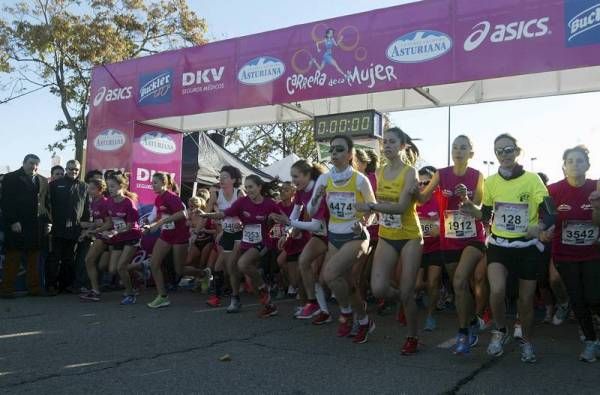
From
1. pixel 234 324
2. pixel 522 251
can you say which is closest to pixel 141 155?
pixel 234 324

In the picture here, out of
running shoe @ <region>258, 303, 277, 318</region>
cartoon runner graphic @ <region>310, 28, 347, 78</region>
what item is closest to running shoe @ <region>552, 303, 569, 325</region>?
running shoe @ <region>258, 303, 277, 318</region>

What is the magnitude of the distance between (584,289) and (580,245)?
379 mm

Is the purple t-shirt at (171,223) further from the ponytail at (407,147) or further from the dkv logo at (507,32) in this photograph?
the dkv logo at (507,32)

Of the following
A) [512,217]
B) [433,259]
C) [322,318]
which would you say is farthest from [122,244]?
[512,217]

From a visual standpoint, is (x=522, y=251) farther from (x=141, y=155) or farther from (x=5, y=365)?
(x=141, y=155)

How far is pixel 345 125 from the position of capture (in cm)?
1035

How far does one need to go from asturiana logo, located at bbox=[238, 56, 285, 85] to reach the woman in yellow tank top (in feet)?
18.4

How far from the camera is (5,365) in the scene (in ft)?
14.4

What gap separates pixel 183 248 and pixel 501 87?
5.77 metres

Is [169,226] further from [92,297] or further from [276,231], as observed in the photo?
[92,297]

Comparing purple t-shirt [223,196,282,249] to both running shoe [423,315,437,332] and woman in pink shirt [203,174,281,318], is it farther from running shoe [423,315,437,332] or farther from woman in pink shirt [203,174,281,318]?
running shoe [423,315,437,332]

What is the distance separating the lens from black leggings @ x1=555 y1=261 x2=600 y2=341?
4762 mm

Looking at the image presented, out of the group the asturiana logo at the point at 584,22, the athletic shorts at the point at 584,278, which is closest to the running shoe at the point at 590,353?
the athletic shorts at the point at 584,278

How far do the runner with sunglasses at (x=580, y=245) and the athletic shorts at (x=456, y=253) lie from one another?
2.03ft
